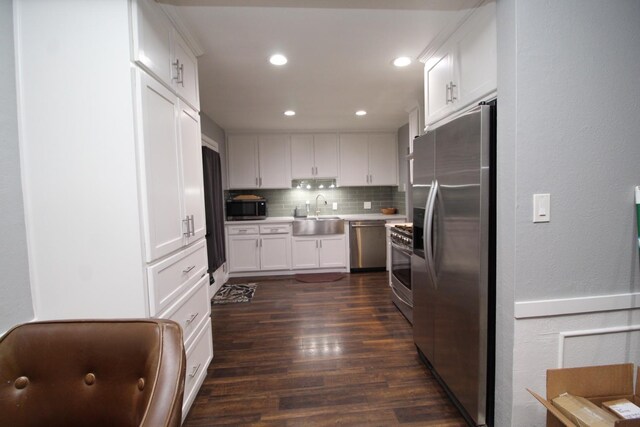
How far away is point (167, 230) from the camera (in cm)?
148

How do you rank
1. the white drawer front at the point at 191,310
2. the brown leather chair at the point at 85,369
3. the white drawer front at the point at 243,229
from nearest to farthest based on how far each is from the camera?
→ the brown leather chair at the point at 85,369 < the white drawer front at the point at 191,310 < the white drawer front at the point at 243,229

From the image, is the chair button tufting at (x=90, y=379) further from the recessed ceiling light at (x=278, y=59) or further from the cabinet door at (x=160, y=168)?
the recessed ceiling light at (x=278, y=59)

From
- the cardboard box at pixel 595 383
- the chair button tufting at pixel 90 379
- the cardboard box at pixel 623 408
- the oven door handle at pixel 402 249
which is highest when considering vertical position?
the oven door handle at pixel 402 249

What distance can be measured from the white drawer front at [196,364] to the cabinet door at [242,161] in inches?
118

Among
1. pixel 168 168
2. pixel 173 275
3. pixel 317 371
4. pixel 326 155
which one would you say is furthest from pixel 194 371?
pixel 326 155

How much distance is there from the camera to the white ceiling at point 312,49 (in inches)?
64.1

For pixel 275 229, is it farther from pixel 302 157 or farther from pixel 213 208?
pixel 302 157

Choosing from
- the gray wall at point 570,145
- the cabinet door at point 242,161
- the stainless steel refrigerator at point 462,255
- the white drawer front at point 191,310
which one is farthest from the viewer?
the cabinet door at point 242,161

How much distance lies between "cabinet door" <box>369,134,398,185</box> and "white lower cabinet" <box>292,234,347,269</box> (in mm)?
1252

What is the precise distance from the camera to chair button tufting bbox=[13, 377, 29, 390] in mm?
894

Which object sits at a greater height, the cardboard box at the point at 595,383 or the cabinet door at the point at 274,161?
the cabinet door at the point at 274,161

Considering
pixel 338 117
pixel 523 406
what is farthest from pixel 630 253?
pixel 338 117

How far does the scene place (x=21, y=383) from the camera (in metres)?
0.90

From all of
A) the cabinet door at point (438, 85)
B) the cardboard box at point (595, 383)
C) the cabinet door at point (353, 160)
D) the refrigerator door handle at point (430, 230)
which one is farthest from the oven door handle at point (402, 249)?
the cabinet door at point (353, 160)
